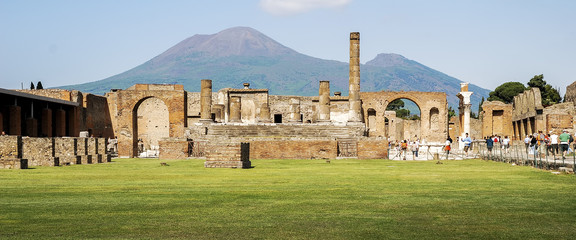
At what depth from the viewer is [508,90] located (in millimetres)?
89062

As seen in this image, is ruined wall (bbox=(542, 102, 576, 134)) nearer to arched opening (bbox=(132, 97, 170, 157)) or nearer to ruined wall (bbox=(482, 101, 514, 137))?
ruined wall (bbox=(482, 101, 514, 137))

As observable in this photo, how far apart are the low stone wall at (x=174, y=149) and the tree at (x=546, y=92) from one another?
53079 mm

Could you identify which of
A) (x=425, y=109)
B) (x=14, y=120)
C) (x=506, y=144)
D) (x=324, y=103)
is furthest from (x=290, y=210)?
(x=425, y=109)

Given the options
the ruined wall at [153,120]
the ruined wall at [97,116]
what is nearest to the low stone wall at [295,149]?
the ruined wall at [97,116]

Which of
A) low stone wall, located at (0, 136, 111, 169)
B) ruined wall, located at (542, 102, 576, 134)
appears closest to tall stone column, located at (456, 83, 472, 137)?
ruined wall, located at (542, 102, 576, 134)

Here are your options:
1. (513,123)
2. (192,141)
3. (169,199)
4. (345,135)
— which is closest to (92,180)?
(169,199)

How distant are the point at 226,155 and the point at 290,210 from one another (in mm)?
10459

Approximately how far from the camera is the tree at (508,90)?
88.1 meters

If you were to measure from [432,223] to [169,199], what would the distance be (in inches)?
157

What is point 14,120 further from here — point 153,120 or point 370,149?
point 153,120

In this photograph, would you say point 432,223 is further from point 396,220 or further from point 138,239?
point 138,239

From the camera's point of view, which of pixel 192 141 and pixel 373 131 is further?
pixel 373 131

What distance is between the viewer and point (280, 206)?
27.7ft

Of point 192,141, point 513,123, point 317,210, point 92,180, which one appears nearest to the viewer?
point 317,210
